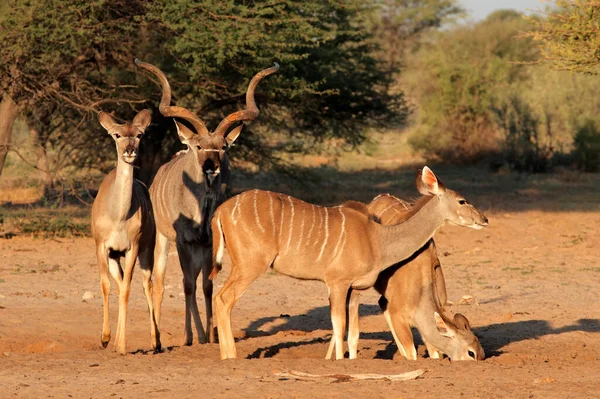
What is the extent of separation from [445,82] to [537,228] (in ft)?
37.7

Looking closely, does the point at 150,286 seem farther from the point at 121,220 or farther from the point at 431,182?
the point at 431,182

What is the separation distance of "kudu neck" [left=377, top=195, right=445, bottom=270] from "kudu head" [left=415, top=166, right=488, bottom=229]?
0.04 meters

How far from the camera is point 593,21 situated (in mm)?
12406

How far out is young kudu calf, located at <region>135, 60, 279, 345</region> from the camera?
24.8ft

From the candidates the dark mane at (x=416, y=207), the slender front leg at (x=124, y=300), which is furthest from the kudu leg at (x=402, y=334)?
the slender front leg at (x=124, y=300)

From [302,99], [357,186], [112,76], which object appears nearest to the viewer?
[112,76]

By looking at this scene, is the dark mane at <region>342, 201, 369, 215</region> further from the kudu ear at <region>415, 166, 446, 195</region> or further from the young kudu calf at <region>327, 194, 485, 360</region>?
the kudu ear at <region>415, 166, 446, 195</region>

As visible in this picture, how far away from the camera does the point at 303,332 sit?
8.19 m

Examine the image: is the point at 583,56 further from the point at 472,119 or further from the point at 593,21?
the point at 472,119

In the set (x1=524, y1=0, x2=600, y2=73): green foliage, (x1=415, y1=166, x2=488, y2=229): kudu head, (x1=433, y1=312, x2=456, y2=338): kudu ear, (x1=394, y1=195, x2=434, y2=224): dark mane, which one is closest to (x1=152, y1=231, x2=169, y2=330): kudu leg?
(x1=394, y1=195, x2=434, y2=224): dark mane

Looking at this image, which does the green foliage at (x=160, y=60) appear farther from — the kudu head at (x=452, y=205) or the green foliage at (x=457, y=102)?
the green foliage at (x=457, y=102)

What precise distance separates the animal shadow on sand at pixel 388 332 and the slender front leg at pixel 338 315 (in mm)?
915

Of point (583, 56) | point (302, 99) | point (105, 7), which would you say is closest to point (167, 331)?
point (105, 7)

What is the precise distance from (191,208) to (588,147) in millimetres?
17161
